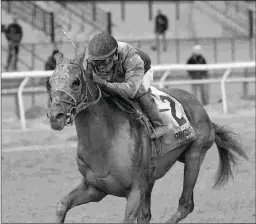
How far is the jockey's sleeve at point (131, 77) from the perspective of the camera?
19.4 feet

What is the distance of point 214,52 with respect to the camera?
Result: 19969mm

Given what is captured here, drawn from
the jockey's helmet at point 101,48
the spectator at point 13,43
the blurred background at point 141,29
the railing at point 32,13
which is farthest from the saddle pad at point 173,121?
the railing at point 32,13

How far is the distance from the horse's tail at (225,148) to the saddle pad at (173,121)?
0.75 m

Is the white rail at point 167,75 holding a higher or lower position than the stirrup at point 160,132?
higher

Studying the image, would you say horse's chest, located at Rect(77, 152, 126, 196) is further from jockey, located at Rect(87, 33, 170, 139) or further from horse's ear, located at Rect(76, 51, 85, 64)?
horse's ear, located at Rect(76, 51, 85, 64)

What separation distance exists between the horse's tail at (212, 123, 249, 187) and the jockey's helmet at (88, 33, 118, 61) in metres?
2.07

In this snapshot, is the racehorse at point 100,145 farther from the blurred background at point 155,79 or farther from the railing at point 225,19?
the railing at point 225,19

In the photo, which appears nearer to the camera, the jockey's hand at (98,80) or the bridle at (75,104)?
Answer: the bridle at (75,104)

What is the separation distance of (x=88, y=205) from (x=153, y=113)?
2.79 metres

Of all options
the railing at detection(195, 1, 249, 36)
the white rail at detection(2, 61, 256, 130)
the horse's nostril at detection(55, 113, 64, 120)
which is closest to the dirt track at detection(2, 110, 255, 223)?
the white rail at detection(2, 61, 256, 130)

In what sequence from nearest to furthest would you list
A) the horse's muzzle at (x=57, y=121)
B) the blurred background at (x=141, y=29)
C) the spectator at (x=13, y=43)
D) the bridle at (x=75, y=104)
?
the horse's muzzle at (x=57, y=121), the bridle at (x=75, y=104), the spectator at (x=13, y=43), the blurred background at (x=141, y=29)

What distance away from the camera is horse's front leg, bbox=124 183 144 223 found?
233 inches

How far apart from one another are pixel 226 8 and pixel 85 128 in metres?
19.1

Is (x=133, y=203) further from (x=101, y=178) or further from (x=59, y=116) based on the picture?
(x=59, y=116)
